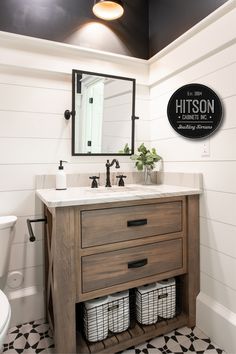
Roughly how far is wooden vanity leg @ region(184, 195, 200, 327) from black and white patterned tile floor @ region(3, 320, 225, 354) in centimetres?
12

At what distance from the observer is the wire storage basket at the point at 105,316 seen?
1348 millimetres

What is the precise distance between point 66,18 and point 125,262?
177cm

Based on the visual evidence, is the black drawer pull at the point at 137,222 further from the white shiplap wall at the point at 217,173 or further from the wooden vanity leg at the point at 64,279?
the white shiplap wall at the point at 217,173

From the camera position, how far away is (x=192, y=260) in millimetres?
1594

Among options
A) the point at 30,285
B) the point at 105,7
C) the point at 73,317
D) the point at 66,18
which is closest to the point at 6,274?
the point at 30,285

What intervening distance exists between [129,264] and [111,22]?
1835mm

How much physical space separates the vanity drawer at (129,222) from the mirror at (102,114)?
25.9 inches

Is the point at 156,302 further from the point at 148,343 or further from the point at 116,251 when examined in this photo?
the point at 116,251

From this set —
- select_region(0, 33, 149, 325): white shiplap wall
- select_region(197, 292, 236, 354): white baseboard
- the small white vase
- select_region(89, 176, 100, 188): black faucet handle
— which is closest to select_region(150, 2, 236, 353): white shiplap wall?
select_region(197, 292, 236, 354): white baseboard

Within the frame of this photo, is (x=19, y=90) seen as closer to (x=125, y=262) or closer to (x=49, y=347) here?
(x=125, y=262)

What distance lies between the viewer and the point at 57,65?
1.70 meters

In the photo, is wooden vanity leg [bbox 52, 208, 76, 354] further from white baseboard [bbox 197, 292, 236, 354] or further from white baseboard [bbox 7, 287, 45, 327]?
white baseboard [bbox 197, 292, 236, 354]

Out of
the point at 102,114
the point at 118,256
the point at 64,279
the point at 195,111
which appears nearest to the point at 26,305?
the point at 64,279

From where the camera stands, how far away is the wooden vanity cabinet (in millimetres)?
1226
